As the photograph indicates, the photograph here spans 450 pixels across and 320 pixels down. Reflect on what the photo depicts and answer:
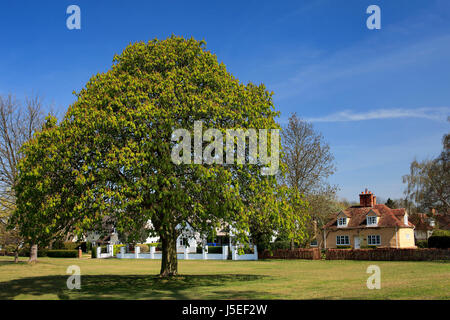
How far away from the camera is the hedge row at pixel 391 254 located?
43.9 meters

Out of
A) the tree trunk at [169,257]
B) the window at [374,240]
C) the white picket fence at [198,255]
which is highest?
the tree trunk at [169,257]

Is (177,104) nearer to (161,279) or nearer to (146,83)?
(146,83)

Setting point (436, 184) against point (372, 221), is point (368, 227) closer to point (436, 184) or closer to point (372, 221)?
point (372, 221)

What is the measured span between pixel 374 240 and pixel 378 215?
3957 mm

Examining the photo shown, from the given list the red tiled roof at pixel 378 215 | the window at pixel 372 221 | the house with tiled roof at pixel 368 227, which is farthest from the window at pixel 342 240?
the window at pixel 372 221

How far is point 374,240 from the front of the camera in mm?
65188

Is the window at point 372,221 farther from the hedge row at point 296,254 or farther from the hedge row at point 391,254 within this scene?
the hedge row at point 391,254

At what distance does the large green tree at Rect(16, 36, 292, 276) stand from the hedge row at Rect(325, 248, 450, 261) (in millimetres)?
28985

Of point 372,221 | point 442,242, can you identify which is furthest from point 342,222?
point 442,242

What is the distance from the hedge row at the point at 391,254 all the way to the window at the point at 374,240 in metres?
16.9

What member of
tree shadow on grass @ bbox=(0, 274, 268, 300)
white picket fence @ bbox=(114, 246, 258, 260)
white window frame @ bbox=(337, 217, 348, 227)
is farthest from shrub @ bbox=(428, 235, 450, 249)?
tree shadow on grass @ bbox=(0, 274, 268, 300)
